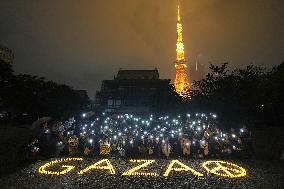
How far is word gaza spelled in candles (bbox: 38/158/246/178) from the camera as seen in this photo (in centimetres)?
→ 1313

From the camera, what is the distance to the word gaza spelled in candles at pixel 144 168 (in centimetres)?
1313

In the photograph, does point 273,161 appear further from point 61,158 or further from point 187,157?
point 61,158

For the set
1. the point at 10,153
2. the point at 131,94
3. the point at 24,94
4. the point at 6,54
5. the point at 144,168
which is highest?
the point at 6,54

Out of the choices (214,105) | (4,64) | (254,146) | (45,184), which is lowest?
(45,184)

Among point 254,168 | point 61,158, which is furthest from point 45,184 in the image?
point 254,168

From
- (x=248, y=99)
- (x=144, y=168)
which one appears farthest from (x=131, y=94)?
(x=144, y=168)

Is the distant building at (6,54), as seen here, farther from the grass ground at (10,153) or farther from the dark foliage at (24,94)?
the grass ground at (10,153)

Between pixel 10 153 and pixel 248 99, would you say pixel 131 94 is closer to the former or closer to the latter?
pixel 248 99

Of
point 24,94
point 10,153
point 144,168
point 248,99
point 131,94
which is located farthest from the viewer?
point 131,94

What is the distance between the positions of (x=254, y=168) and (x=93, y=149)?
30.5ft

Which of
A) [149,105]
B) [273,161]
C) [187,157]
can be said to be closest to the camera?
[273,161]

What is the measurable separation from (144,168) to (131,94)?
2059 inches

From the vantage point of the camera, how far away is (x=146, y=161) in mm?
15336

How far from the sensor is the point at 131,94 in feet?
217
